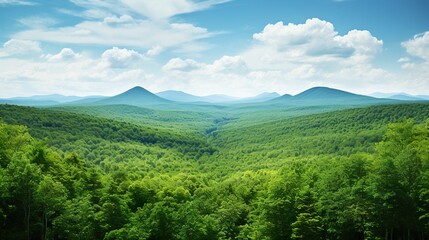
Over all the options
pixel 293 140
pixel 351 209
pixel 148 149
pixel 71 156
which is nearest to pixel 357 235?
pixel 351 209

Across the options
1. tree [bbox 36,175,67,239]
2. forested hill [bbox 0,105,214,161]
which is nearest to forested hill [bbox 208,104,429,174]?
forested hill [bbox 0,105,214,161]

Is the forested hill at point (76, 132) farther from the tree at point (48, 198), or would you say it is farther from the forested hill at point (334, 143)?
the tree at point (48, 198)

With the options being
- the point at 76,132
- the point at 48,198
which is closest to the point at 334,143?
the point at 76,132

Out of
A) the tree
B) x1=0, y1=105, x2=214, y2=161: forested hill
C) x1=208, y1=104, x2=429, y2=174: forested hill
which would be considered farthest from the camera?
A: x1=208, y1=104, x2=429, y2=174: forested hill

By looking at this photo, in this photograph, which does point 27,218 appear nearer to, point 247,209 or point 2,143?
point 2,143

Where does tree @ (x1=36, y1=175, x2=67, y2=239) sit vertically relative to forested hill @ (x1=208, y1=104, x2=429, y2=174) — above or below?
above

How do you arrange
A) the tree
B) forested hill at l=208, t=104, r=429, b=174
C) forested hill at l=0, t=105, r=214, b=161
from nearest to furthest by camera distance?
1. the tree
2. forested hill at l=0, t=105, r=214, b=161
3. forested hill at l=208, t=104, r=429, b=174

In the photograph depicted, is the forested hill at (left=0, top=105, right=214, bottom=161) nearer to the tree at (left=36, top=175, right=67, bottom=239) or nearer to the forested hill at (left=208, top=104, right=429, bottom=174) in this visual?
the forested hill at (left=208, top=104, right=429, bottom=174)

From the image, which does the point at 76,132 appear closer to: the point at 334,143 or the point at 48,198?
the point at 334,143

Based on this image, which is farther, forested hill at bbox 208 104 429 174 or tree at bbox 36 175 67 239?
forested hill at bbox 208 104 429 174

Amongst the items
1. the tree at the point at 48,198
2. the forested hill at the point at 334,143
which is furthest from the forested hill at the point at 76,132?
the tree at the point at 48,198

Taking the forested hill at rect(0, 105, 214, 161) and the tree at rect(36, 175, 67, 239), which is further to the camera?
the forested hill at rect(0, 105, 214, 161)
